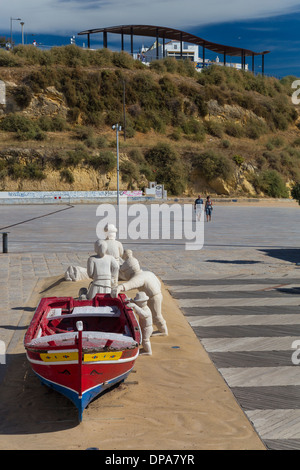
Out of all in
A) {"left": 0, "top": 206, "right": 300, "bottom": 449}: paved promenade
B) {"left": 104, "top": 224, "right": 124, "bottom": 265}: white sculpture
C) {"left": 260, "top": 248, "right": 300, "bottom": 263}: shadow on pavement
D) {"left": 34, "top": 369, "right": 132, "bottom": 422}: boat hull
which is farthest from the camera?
{"left": 260, "top": 248, "right": 300, "bottom": 263}: shadow on pavement

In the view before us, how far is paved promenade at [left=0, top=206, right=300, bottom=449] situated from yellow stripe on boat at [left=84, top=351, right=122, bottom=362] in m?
1.83

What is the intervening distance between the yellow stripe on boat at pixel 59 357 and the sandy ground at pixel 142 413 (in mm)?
734

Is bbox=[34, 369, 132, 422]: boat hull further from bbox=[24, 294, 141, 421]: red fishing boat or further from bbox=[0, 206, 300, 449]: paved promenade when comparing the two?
bbox=[0, 206, 300, 449]: paved promenade

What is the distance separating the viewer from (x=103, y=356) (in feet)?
23.8

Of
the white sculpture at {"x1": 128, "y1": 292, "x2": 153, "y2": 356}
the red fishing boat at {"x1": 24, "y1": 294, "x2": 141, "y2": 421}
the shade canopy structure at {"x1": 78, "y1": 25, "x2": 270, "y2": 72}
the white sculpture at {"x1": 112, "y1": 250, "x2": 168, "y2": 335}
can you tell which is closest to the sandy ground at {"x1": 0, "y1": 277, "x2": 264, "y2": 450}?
the white sculpture at {"x1": 128, "y1": 292, "x2": 153, "y2": 356}

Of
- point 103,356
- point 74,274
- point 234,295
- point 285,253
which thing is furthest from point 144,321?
point 285,253

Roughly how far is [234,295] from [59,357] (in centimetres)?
743

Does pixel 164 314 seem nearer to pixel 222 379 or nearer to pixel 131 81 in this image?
pixel 222 379

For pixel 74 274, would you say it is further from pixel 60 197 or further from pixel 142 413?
pixel 60 197

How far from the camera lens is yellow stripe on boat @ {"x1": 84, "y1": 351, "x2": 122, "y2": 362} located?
23.3ft

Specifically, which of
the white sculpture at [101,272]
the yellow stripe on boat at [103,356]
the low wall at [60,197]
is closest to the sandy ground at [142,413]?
the yellow stripe on boat at [103,356]

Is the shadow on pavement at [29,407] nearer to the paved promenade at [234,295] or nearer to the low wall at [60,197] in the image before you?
the paved promenade at [234,295]

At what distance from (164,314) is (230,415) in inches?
184
